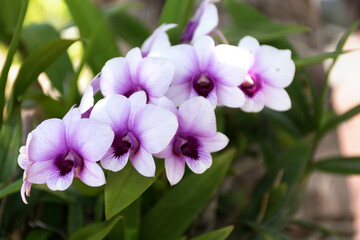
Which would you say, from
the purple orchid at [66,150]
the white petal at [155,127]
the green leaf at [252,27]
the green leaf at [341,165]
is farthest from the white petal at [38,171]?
the green leaf at [341,165]

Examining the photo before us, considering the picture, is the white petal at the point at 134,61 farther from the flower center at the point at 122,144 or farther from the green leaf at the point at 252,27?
the green leaf at the point at 252,27

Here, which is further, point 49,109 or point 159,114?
point 49,109

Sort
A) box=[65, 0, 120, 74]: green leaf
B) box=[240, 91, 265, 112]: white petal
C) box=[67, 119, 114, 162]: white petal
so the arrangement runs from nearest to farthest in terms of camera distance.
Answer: box=[67, 119, 114, 162]: white petal < box=[240, 91, 265, 112]: white petal < box=[65, 0, 120, 74]: green leaf

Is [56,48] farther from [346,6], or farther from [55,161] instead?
[346,6]

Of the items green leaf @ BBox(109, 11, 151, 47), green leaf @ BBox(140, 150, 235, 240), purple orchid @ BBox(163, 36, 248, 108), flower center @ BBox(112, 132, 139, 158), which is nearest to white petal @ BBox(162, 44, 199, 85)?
purple orchid @ BBox(163, 36, 248, 108)

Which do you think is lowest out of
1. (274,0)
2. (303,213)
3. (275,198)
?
(303,213)

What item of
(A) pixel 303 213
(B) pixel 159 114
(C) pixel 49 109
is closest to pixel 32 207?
(C) pixel 49 109

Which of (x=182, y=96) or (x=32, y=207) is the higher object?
(x=182, y=96)

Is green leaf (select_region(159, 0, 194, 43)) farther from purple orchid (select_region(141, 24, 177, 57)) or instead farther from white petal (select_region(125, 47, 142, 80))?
white petal (select_region(125, 47, 142, 80))
